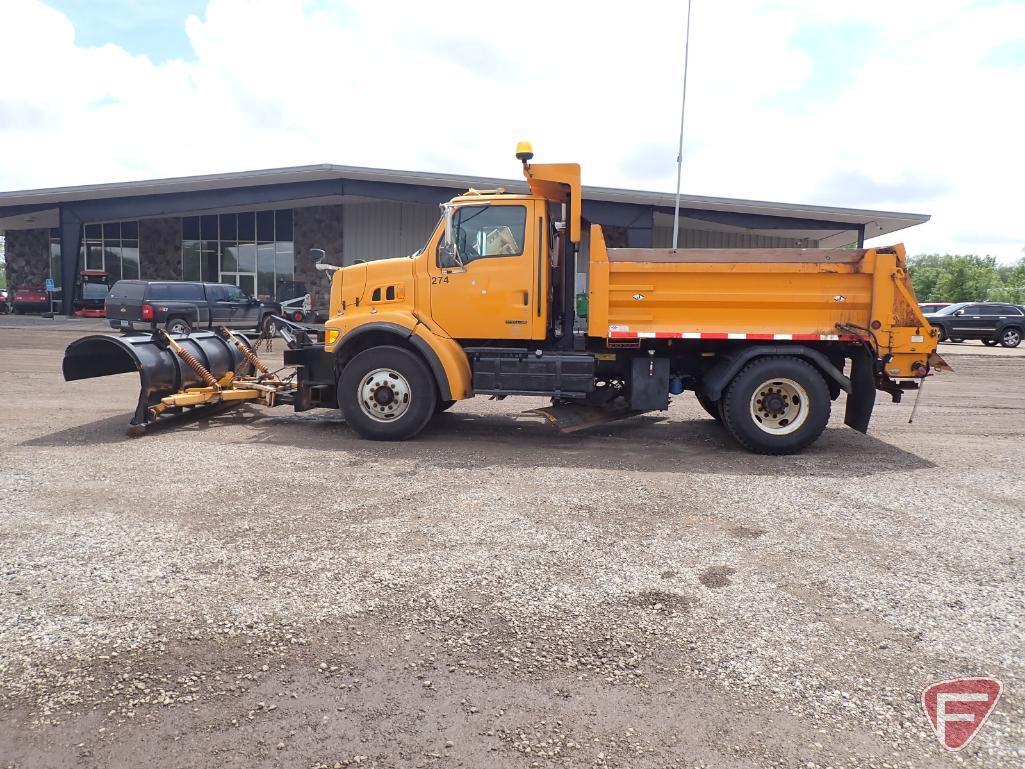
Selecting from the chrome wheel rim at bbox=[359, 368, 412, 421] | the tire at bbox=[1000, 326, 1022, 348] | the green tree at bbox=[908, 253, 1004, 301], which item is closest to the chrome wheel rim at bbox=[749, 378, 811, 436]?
the chrome wheel rim at bbox=[359, 368, 412, 421]

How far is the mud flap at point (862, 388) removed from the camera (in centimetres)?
738

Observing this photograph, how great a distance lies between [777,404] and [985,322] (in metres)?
23.8

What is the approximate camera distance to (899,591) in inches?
152

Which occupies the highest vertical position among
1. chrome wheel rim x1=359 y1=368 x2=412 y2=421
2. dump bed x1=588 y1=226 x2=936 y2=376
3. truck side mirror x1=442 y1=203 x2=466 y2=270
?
truck side mirror x1=442 y1=203 x2=466 y2=270

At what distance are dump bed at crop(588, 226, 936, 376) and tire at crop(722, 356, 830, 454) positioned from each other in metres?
0.34

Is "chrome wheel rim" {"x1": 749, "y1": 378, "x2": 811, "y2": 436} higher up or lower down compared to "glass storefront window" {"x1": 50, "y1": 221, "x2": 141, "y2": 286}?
lower down

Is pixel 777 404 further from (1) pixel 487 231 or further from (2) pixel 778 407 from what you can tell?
(1) pixel 487 231

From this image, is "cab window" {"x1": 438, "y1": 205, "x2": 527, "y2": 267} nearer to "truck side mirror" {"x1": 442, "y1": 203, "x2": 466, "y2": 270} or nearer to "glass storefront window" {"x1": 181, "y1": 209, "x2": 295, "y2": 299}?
"truck side mirror" {"x1": 442, "y1": 203, "x2": 466, "y2": 270}

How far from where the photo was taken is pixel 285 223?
34.8 m

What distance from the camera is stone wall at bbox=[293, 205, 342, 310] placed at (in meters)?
33.9

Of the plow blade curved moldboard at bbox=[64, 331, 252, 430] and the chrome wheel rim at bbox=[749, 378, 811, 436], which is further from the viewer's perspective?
the plow blade curved moldboard at bbox=[64, 331, 252, 430]

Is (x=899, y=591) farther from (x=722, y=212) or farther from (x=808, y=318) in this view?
(x=722, y=212)

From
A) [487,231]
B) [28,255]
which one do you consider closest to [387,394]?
[487,231]

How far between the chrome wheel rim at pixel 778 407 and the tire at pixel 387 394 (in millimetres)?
3382
